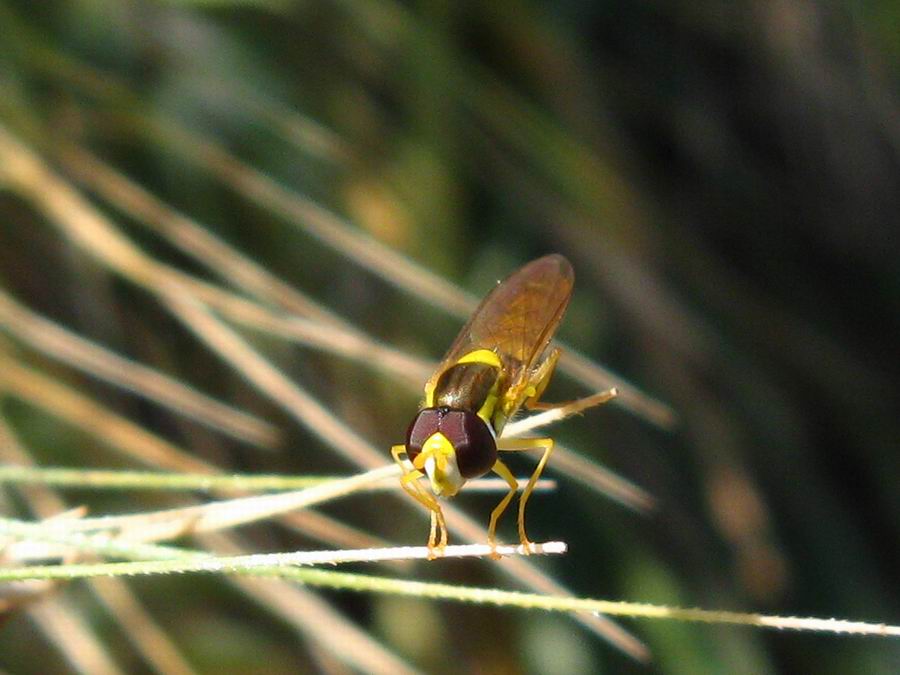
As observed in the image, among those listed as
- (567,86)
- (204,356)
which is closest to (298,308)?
(204,356)

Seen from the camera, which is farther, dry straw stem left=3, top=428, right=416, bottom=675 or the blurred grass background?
the blurred grass background

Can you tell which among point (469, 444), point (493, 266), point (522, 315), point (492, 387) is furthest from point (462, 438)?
point (493, 266)

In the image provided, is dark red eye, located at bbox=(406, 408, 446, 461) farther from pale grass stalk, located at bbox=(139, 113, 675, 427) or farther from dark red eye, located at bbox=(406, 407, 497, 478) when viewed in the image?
pale grass stalk, located at bbox=(139, 113, 675, 427)

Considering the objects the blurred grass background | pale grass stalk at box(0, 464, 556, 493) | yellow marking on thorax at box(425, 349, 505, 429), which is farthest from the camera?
the blurred grass background

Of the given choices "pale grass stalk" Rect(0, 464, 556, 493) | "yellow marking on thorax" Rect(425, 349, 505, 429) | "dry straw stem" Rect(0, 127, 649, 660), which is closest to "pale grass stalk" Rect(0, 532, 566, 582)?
"pale grass stalk" Rect(0, 464, 556, 493)

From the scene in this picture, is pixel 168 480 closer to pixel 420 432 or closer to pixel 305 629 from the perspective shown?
pixel 420 432

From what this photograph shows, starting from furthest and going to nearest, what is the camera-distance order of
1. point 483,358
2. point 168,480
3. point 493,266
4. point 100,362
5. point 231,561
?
point 493,266 < point 100,362 < point 483,358 < point 168,480 < point 231,561
